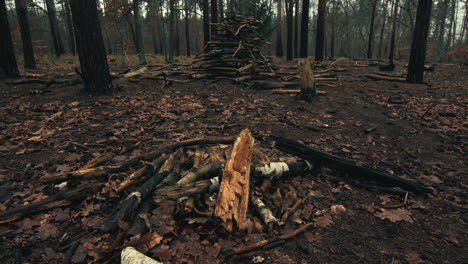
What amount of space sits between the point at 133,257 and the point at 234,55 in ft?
31.5

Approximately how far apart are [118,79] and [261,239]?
995cm

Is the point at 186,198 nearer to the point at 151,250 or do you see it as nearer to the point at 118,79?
the point at 151,250

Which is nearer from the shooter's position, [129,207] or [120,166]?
[129,207]

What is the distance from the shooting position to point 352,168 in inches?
163

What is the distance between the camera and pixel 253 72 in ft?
35.6

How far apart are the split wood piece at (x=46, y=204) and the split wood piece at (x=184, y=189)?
1.04 meters

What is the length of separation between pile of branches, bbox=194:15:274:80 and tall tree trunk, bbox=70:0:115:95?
13.4 feet

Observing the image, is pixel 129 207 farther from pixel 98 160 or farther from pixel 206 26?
pixel 206 26

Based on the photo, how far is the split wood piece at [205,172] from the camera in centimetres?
343

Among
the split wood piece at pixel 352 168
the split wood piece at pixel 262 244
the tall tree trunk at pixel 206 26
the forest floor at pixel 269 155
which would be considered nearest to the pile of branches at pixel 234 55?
the forest floor at pixel 269 155

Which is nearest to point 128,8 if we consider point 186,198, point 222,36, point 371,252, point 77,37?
point 222,36

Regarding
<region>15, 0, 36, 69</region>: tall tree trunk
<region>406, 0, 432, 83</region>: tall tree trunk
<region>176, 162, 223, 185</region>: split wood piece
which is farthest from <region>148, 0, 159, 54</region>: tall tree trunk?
<region>176, 162, 223, 185</region>: split wood piece

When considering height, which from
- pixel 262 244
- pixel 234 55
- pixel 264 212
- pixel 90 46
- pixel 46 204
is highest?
pixel 90 46

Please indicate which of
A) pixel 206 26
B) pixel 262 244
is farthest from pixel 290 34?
pixel 262 244
